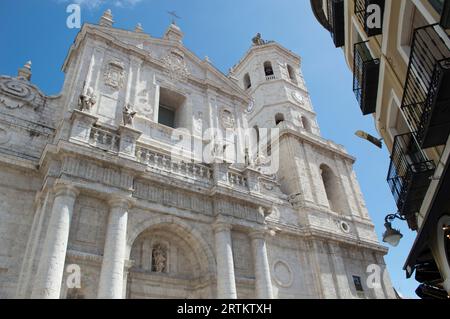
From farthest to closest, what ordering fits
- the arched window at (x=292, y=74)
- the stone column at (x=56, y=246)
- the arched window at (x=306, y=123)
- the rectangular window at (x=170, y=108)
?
Answer: the arched window at (x=292, y=74) < the arched window at (x=306, y=123) < the rectangular window at (x=170, y=108) < the stone column at (x=56, y=246)

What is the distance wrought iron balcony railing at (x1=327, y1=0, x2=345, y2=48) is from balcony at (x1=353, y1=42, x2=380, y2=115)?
5.88 feet

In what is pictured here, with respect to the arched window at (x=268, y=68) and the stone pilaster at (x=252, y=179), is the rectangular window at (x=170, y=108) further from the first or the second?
the arched window at (x=268, y=68)

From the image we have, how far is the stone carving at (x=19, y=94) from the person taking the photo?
37.6 ft

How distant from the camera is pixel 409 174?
8195mm

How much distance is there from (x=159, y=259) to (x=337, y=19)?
961cm

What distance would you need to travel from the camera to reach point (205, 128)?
15.4m

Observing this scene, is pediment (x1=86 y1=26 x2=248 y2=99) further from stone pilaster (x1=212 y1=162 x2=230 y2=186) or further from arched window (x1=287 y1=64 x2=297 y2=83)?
arched window (x1=287 y1=64 x2=297 y2=83)

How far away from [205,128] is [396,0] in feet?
29.5

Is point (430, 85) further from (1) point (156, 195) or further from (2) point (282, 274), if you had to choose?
(2) point (282, 274)

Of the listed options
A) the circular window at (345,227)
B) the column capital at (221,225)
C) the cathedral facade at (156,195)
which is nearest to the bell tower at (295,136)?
the cathedral facade at (156,195)

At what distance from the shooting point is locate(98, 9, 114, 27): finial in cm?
1543

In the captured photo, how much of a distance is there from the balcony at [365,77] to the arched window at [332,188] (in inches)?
362

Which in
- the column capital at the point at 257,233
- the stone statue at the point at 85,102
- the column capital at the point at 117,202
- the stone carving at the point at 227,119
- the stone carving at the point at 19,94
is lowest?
the column capital at the point at 257,233
